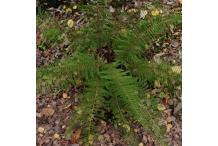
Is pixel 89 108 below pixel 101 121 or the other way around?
the other way around

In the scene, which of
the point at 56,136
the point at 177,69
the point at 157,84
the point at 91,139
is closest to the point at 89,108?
the point at 91,139

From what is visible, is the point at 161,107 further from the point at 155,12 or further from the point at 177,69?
the point at 155,12

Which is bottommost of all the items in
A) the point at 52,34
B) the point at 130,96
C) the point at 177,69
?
the point at 130,96

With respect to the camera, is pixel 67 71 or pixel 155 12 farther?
pixel 155 12

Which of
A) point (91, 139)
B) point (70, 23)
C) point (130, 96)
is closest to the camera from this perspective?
point (130, 96)

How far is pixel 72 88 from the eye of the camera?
273cm

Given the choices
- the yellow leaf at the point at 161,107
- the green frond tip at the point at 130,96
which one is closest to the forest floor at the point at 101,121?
the yellow leaf at the point at 161,107

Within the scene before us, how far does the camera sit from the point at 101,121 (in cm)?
266

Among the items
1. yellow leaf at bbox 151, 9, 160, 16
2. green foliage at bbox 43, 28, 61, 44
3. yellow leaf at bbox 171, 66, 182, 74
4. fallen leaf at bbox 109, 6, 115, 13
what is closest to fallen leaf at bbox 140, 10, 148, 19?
yellow leaf at bbox 151, 9, 160, 16

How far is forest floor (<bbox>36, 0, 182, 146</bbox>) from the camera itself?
2.65 m

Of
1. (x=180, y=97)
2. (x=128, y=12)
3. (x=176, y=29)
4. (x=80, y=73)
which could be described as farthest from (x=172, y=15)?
(x=80, y=73)

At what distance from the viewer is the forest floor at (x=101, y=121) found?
104 inches

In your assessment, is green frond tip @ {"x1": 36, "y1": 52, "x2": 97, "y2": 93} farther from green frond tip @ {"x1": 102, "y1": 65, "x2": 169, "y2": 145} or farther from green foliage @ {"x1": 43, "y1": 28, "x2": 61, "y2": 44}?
green foliage @ {"x1": 43, "y1": 28, "x2": 61, "y2": 44}

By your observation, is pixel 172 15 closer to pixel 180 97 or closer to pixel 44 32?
pixel 180 97
